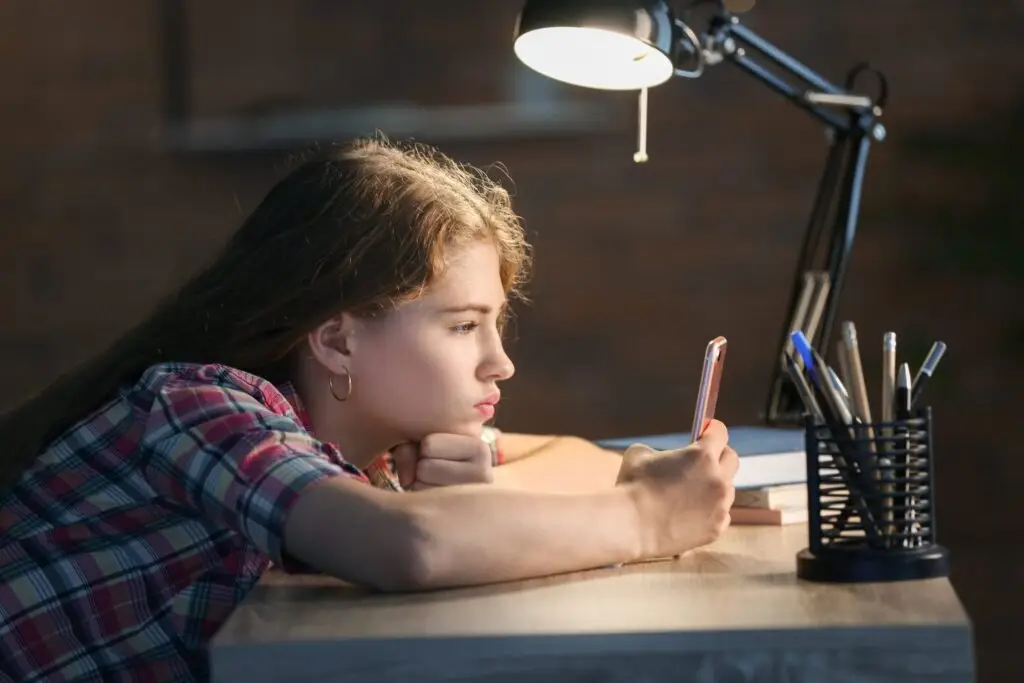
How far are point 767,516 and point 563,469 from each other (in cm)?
24

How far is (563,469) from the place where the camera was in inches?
53.9

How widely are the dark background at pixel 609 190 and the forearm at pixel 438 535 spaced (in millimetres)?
1493

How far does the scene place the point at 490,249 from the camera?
125cm

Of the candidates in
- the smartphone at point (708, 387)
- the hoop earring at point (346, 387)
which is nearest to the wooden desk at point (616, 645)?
Answer: the smartphone at point (708, 387)

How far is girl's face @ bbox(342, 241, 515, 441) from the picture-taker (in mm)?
1159

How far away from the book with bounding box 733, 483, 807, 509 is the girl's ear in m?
0.39

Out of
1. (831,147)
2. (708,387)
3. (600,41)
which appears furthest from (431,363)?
(831,147)

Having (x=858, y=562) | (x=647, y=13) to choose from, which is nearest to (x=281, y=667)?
(x=858, y=562)

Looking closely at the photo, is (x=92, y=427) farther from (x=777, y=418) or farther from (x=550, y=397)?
(x=550, y=397)

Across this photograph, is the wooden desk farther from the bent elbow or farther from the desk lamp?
the desk lamp

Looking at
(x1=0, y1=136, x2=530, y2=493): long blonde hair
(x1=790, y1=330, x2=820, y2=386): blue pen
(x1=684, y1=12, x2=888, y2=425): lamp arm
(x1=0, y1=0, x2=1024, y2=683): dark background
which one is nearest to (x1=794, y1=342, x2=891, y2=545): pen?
(x1=790, y1=330, x2=820, y2=386): blue pen

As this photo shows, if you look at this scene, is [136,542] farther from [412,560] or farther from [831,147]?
[831,147]

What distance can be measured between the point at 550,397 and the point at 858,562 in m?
1.67

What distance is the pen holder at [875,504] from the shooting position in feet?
2.84
